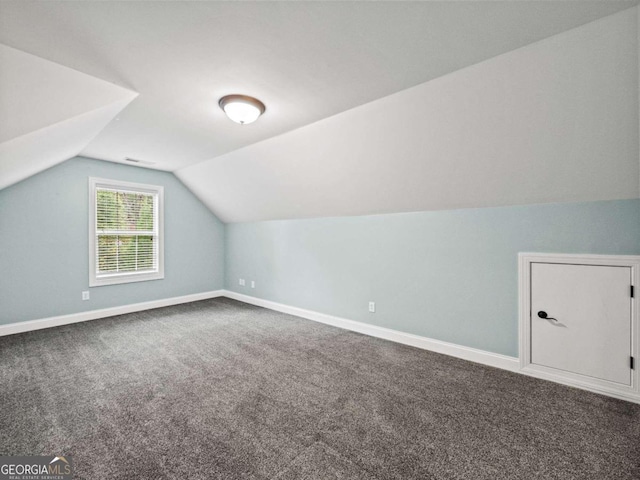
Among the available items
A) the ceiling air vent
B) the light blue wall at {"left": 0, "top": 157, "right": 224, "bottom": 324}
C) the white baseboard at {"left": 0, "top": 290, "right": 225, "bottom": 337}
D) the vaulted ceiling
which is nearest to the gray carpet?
the white baseboard at {"left": 0, "top": 290, "right": 225, "bottom": 337}

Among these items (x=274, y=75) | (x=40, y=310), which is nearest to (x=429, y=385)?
(x=274, y=75)

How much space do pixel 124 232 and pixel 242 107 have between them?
3613 millimetres

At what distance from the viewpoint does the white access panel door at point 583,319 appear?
7.74 ft

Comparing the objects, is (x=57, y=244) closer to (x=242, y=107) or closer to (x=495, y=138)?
(x=242, y=107)

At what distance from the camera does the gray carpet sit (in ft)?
5.47

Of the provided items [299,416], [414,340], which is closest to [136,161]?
[299,416]

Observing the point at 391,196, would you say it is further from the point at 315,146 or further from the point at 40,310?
the point at 40,310

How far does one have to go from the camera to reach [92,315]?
4492 mm

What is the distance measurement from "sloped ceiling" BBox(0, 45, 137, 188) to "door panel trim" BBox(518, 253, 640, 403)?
3794mm

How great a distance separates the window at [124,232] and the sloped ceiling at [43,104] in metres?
1.71

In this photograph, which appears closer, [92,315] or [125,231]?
[92,315]

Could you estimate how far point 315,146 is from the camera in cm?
329

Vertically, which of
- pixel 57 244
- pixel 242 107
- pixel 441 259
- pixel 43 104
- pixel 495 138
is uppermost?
pixel 242 107

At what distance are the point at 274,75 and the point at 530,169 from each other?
2.17m
